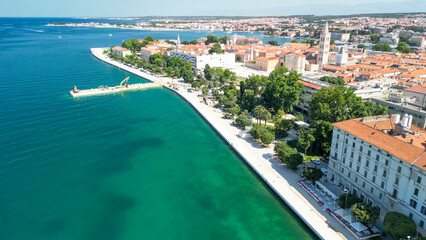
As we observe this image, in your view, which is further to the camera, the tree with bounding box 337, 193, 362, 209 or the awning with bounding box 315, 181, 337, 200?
the awning with bounding box 315, 181, 337, 200

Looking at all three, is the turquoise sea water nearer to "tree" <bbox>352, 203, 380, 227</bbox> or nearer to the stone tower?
"tree" <bbox>352, 203, 380, 227</bbox>

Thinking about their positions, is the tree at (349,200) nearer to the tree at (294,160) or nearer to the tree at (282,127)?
the tree at (294,160)

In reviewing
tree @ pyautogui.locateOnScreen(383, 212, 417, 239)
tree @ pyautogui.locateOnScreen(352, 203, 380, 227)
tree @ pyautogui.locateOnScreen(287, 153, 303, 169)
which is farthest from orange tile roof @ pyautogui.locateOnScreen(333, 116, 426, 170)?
tree @ pyautogui.locateOnScreen(287, 153, 303, 169)

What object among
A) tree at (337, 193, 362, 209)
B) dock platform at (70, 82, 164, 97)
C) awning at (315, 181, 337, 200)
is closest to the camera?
tree at (337, 193, 362, 209)

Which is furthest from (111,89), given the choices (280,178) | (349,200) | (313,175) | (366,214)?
(366,214)

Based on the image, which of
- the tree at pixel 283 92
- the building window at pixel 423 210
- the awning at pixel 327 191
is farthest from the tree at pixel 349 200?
the tree at pixel 283 92

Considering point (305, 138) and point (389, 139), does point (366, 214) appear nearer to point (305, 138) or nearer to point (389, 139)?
point (389, 139)

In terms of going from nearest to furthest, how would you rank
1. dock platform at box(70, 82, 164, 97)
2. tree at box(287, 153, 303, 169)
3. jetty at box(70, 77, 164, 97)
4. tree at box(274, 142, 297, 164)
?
tree at box(287, 153, 303, 169), tree at box(274, 142, 297, 164), dock platform at box(70, 82, 164, 97), jetty at box(70, 77, 164, 97)
